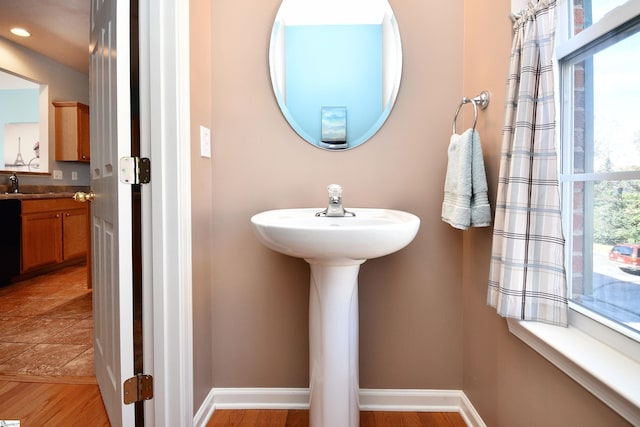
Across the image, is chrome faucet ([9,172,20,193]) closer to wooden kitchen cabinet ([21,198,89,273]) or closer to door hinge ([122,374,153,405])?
wooden kitchen cabinet ([21,198,89,273])

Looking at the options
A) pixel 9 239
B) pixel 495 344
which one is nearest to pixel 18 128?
pixel 9 239

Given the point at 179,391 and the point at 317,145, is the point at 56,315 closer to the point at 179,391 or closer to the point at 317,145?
the point at 179,391

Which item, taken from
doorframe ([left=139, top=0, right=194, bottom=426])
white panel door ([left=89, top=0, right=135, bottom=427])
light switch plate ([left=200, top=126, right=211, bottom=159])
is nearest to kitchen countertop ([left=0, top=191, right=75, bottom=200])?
white panel door ([left=89, top=0, right=135, bottom=427])

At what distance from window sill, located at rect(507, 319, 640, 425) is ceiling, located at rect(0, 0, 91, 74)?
3.99 metres

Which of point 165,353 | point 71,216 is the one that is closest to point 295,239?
point 165,353

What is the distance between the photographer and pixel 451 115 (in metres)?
1.56

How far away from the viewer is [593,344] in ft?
2.86

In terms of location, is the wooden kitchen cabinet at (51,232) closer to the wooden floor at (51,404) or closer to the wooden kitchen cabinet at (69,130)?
the wooden kitchen cabinet at (69,130)

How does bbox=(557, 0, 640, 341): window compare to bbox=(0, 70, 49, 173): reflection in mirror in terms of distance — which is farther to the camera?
bbox=(0, 70, 49, 173): reflection in mirror

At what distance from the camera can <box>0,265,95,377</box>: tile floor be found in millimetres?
1940

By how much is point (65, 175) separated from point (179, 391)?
4.60m

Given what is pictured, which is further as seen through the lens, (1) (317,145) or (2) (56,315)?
(2) (56,315)

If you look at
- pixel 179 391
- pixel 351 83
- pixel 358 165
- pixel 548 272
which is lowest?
pixel 179 391

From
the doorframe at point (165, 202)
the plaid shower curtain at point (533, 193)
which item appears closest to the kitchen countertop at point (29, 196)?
the doorframe at point (165, 202)
